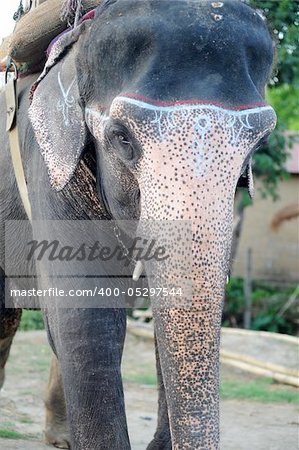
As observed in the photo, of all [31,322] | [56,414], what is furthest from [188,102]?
[31,322]

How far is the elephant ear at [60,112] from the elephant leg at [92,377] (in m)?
0.42

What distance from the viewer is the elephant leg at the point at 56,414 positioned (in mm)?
4688

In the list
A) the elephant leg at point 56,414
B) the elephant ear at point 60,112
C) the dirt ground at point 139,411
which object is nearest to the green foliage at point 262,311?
the dirt ground at point 139,411

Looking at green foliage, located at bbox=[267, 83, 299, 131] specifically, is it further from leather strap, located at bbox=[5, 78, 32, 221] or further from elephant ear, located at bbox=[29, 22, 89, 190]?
elephant ear, located at bbox=[29, 22, 89, 190]

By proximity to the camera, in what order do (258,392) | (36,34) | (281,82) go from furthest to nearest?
(281,82)
(258,392)
(36,34)

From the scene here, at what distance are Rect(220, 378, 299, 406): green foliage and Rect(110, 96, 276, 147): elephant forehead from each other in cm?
432

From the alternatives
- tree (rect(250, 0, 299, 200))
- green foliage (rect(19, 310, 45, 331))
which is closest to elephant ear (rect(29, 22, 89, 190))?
tree (rect(250, 0, 299, 200))

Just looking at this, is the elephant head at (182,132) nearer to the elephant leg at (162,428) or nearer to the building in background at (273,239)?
the elephant leg at (162,428)

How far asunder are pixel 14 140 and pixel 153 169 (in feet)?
4.01

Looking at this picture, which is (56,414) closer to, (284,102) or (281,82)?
(281,82)

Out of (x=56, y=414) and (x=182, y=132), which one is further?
(x=56, y=414)

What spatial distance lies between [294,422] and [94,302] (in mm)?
3165

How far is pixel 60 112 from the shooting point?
303cm

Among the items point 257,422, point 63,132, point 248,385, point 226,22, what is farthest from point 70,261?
point 248,385
